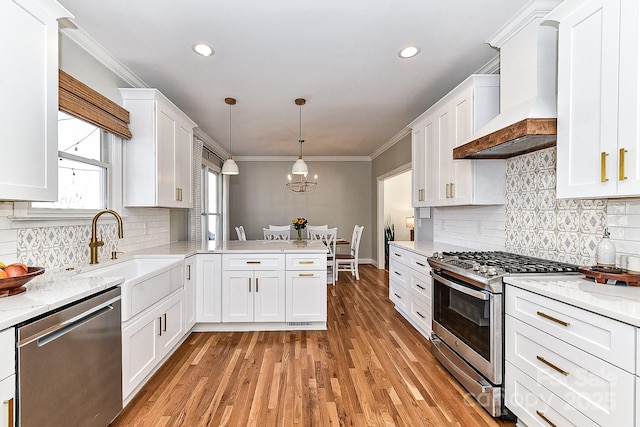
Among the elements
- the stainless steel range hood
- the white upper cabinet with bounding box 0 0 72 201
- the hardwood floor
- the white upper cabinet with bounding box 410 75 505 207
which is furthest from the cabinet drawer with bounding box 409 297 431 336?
the white upper cabinet with bounding box 0 0 72 201

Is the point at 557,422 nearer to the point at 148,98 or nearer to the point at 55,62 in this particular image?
the point at 55,62

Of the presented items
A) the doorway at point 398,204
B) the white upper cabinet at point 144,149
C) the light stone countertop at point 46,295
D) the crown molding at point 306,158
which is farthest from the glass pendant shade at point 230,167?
the doorway at point 398,204

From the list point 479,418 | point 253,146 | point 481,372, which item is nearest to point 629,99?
point 481,372

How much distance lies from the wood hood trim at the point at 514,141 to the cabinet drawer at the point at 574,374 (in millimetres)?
1119

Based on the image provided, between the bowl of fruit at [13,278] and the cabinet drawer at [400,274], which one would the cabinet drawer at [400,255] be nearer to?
the cabinet drawer at [400,274]

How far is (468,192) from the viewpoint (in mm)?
2867

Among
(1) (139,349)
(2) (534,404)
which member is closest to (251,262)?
(1) (139,349)

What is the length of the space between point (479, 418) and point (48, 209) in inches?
119

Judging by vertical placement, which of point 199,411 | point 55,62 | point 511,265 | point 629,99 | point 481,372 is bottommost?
point 199,411

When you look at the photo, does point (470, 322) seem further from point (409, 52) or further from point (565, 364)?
point (409, 52)

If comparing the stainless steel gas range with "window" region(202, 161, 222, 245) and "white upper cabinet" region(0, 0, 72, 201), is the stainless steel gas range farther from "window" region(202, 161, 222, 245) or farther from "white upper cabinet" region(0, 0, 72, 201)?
"window" region(202, 161, 222, 245)

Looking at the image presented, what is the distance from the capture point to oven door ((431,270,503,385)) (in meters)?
1.98

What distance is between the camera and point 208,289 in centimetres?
336

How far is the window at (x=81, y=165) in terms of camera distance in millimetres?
2344
